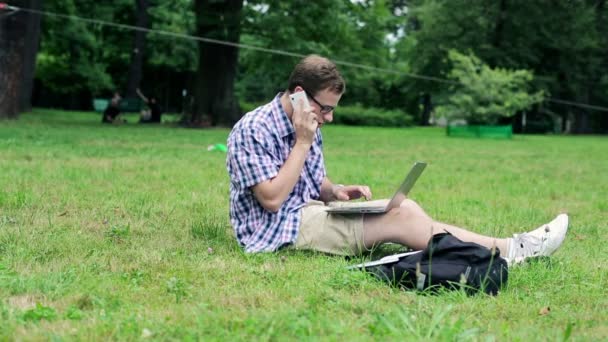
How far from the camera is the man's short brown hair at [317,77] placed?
3.86 metres

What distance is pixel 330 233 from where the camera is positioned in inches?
159

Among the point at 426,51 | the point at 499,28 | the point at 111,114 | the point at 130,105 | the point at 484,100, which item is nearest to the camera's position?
the point at 111,114

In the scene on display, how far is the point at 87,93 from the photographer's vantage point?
44250 mm

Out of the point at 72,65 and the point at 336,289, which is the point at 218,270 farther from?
the point at 72,65

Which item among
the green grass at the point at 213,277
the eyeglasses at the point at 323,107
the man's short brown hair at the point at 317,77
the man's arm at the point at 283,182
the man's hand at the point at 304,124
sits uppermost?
the man's short brown hair at the point at 317,77

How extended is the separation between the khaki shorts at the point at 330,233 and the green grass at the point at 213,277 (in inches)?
3.0

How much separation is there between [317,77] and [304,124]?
0.80ft

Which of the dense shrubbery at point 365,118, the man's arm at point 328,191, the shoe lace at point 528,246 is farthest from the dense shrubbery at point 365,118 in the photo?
the shoe lace at point 528,246

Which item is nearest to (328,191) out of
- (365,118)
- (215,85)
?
(215,85)

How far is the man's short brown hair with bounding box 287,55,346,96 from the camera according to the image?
3.86 metres

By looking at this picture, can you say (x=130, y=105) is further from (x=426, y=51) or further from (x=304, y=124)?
(x=304, y=124)

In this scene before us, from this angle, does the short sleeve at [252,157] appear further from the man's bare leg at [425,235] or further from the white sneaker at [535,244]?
the white sneaker at [535,244]

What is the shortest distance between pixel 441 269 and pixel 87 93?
43.2 metres

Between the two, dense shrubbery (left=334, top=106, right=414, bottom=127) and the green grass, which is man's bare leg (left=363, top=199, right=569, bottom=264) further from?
dense shrubbery (left=334, top=106, right=414, bottom=127)
